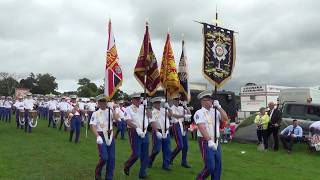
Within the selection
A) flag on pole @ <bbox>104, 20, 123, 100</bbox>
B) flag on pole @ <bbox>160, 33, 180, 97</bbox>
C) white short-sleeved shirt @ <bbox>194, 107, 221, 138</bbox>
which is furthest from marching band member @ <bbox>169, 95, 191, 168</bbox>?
white short-sleeved shirt @ <bbox>194, 107, 221, 138</bbox>

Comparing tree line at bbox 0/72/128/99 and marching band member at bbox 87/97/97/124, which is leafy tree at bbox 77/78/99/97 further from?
marching band member at bbox 87/97/97/124

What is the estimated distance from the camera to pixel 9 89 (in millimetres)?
105250

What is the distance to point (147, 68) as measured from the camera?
13.7 meters

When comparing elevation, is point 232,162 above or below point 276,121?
below

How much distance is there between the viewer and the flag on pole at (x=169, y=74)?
14602mm

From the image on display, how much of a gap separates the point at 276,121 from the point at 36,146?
9.80 meters

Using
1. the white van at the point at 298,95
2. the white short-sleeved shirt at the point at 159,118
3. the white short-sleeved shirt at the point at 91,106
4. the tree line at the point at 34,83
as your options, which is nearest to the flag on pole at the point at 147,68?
the white short-sleeved shirt at the point at 159,118

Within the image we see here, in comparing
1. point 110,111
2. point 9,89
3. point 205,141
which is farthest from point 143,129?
point 9,89

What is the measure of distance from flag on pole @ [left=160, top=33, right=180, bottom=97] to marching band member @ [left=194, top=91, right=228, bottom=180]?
4189 mm

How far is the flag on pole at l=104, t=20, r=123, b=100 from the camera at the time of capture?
1214cm

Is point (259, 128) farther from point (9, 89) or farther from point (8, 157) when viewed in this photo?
point (9, 89)

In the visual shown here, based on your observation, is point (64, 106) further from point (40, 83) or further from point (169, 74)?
point (40, 83)

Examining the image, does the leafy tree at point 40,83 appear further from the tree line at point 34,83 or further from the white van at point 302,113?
the white van at point 302,113

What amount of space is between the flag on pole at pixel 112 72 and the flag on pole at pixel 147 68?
1154 mm
